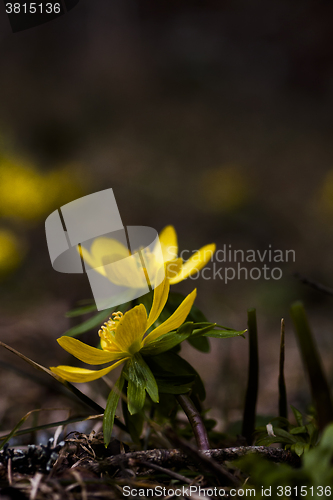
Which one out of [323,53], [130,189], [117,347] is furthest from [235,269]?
[323,53]

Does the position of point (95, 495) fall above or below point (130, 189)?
above

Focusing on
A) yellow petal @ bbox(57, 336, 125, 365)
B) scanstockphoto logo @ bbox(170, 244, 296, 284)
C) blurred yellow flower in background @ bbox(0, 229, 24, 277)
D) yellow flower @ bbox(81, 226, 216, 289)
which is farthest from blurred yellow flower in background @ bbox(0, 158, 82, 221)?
yellow petal @ bbox(57, 336, 125, 365)

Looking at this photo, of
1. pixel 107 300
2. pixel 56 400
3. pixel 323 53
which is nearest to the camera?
pixel 107 300

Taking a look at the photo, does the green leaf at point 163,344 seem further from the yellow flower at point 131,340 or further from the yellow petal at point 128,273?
the yellow petal at point 128,273

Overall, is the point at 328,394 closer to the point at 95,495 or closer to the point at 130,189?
the point at 95,495

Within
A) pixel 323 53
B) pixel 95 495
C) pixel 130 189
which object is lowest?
pixel 130 189

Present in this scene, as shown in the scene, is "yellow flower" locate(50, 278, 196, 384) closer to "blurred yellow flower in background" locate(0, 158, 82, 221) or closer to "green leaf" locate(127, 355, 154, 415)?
"green leaf" locate(127, 355, 154, 415)

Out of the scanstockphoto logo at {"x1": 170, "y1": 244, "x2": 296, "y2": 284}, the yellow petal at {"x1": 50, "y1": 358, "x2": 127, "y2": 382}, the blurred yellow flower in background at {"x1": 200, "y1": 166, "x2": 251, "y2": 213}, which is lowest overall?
the scanstockphoto logo at {"x1": 170, "y1": 244, "x2": 296, "y2": 284}
